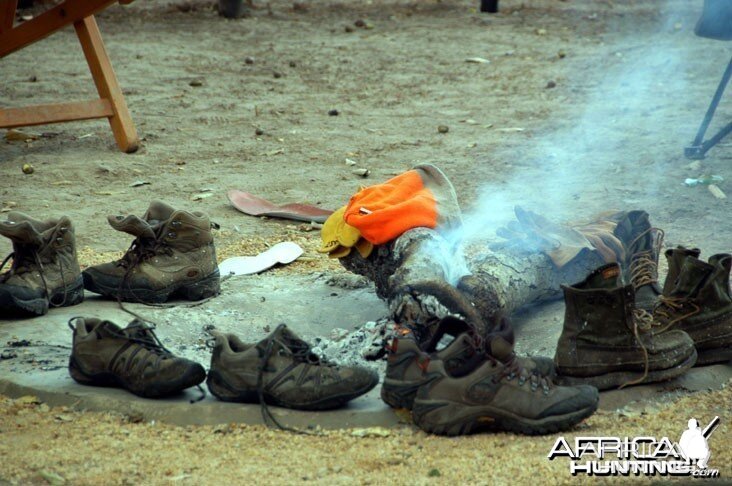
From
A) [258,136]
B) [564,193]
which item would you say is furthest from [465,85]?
[564,193]

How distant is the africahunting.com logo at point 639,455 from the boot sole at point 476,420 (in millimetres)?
86

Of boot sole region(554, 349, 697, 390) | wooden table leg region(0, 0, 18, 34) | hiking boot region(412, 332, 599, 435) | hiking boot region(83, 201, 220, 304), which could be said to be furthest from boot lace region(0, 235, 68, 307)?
wooden table leg region(0, 0, 18, 34)

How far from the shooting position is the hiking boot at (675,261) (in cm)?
340

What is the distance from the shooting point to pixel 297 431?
287cm

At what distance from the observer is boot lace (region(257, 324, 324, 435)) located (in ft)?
9.53

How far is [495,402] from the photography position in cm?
281

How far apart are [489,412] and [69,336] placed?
1595 millimetres

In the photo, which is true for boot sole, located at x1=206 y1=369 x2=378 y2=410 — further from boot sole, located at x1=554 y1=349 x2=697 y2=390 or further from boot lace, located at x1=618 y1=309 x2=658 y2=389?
boot lace, located at x1=618 y1=309 x2=658 y2=389

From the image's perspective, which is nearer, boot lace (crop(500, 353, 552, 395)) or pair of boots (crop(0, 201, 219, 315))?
boot lace (crop(500, 353, 552, 395))

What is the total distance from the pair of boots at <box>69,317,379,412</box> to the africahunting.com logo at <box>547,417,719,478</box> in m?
0.66

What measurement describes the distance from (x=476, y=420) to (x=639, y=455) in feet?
1.47

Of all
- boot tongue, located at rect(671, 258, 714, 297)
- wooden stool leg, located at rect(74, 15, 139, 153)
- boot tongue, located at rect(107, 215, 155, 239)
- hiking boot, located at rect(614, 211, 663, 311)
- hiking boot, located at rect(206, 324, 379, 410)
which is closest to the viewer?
hiking boot, located at rect(206, 324, 379, 410)

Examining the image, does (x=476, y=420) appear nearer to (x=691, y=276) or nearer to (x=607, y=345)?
(x=607, y=345)

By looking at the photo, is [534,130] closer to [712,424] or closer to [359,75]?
[359,75]
